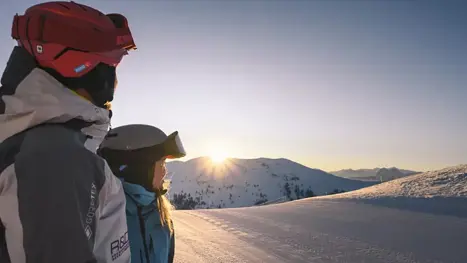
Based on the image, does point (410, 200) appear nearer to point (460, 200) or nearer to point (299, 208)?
point (460, 200)

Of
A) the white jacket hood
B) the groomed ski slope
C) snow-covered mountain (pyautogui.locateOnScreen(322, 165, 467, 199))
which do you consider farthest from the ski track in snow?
the white jacket hood

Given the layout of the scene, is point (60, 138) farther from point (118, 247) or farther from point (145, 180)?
point (145, 180)

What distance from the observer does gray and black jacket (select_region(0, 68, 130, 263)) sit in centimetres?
101

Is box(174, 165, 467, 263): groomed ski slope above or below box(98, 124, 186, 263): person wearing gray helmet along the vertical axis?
below

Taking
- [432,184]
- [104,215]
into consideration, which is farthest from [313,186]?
[104,215]

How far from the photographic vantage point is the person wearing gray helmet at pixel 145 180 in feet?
8.13

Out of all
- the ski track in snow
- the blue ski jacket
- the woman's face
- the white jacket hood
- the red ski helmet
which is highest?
the red ski helmet

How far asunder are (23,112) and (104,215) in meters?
0.42

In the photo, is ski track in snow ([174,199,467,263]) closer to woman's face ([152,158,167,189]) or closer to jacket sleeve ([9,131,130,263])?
woman's face ([152,158,167,189])

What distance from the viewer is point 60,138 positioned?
3.62 feet

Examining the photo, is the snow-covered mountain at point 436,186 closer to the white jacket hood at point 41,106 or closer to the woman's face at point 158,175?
the woman's face at point 158,175

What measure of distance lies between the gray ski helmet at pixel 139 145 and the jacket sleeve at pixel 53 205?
1633 millimetres

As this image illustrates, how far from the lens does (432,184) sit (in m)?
12.0

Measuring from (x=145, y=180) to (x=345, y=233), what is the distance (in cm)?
659
